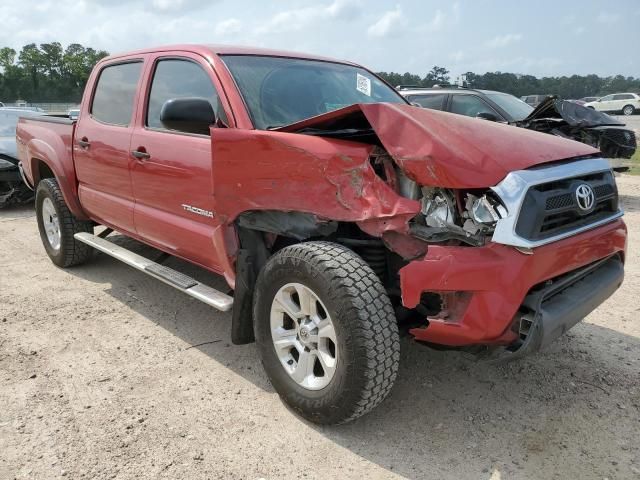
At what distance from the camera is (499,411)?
298 cm

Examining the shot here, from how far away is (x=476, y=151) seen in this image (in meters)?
2.42

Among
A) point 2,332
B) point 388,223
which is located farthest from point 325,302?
point 2,332

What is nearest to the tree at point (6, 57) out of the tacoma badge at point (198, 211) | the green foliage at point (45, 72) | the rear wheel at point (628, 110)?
the green foliage at point (45, 72)

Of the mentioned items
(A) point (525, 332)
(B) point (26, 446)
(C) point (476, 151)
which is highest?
(C) point (476, 151)

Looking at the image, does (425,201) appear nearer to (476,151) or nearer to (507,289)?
(476,151)

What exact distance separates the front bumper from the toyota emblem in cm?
19

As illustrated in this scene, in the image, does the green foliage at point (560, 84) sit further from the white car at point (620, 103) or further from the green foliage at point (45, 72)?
the green foliage at point (45, 72)

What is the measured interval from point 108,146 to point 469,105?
255 inches

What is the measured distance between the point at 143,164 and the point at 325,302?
1992 millimetres

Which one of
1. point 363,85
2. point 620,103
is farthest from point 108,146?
point 620,103

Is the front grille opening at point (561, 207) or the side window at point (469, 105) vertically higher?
the side window at point (469, 105)

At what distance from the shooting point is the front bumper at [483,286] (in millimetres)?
2299

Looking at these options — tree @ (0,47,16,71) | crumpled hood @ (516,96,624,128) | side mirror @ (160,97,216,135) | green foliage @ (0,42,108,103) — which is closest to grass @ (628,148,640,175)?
crumpled hood @ (516,96,624,128)

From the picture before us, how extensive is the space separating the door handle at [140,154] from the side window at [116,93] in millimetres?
370
